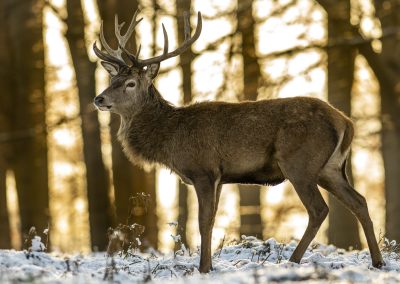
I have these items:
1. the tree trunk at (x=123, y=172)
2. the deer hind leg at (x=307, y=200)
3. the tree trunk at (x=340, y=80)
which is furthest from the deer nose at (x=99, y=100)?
the tree trunk at (x=340, y=80)

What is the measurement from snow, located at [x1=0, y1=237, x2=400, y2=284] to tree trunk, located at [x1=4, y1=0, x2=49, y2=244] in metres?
8.25

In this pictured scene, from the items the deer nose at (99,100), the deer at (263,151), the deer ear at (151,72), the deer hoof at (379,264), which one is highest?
the deer ear at (151,72)

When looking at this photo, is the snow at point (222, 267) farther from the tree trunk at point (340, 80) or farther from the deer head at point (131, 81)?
the tree trunk at point (340, 80)

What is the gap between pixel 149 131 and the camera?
10.8m

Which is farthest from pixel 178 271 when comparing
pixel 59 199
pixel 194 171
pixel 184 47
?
pixel 59 199

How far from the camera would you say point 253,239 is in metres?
11.7

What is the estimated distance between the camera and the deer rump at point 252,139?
9.62m

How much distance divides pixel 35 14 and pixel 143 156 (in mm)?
9284

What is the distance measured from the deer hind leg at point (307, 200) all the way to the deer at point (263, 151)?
1 centimetres

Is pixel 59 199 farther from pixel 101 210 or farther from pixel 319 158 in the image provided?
pixel 319 158

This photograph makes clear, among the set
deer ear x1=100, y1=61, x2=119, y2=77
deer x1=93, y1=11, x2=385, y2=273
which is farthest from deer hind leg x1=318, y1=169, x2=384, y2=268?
deer ear x1=100, y1=61, x2=119, y2=77

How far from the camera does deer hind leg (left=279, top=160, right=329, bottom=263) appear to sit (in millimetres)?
9609

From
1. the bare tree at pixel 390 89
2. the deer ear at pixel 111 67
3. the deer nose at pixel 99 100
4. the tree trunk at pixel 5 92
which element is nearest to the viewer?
the deer nose at pixel 99 100

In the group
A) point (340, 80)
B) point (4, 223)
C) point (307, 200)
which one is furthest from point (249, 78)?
point (307, 200)
